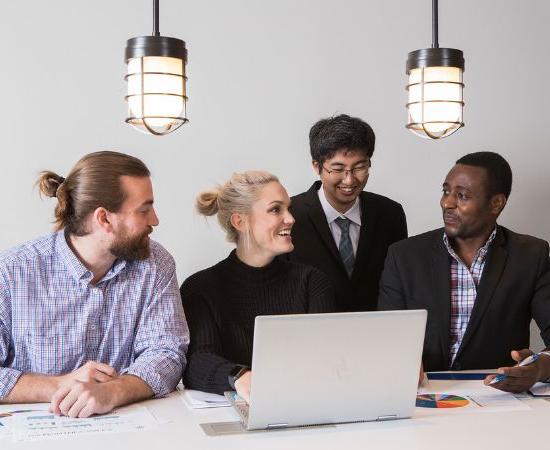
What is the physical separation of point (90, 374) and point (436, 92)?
3.91 ft

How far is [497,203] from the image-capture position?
3.27 metres

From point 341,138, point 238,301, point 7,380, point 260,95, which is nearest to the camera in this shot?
point 7,380

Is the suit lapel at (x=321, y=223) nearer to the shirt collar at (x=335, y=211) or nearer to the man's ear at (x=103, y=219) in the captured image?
the shirt collar at (x=335, y=211)

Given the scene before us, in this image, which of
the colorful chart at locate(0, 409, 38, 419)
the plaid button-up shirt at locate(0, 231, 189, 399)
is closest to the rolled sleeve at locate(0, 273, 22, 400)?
the plaid button-up shirt at locate(0, 231, 189, 399)

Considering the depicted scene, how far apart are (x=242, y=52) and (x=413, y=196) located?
42.0 inches

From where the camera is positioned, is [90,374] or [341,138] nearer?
[90,374]

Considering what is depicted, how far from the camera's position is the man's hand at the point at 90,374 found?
236 centimetres

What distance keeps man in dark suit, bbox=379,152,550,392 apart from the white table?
0.72m

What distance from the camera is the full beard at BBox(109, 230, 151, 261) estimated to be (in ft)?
8.57

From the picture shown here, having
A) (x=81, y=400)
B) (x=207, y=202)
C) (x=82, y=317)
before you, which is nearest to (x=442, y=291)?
(x=207, y=202)

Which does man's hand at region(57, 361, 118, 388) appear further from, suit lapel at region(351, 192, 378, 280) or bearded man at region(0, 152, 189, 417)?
suit lapel at region(351, 192, 378, 280)

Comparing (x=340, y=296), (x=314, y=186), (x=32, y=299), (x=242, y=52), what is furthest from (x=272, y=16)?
(x=32, y=299)

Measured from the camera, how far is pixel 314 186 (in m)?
3.62

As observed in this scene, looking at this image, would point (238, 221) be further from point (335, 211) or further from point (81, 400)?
point (81, 400)
